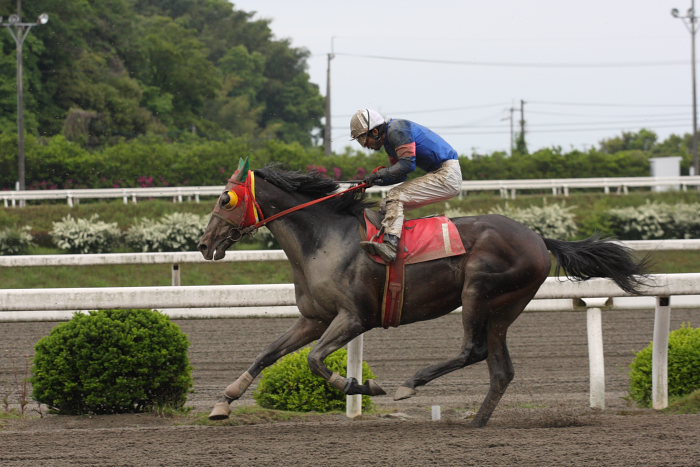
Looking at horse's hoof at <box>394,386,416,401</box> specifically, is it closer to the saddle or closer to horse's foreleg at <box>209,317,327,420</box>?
the saddle

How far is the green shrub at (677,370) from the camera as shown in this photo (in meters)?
6.14

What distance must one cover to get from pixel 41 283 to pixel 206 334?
269 inches

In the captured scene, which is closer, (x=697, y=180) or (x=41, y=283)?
(x=41, y=283)

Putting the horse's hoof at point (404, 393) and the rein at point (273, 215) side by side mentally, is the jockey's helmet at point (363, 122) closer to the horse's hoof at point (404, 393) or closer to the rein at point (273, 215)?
the rein at point (273, 215)

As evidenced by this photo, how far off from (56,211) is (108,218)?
1.32 m

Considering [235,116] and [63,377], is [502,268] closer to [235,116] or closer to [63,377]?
[63,377]

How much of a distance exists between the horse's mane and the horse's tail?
120 centimetres

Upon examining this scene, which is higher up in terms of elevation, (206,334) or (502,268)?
(502,268)

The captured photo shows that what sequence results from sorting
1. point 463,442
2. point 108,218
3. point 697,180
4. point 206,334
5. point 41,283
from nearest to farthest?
point 463,442 < point 206,334 < point 41,283 < point 108,218 < point 697,180

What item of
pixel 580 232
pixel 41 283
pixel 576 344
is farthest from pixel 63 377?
pixel 580 232

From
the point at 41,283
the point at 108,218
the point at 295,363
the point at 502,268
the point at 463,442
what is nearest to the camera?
the point at 463,442

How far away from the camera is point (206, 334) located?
32.5 feet

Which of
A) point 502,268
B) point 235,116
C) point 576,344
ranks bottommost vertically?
point 576,344

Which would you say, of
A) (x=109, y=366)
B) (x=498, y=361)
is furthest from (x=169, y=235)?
(x=498, y=361)
